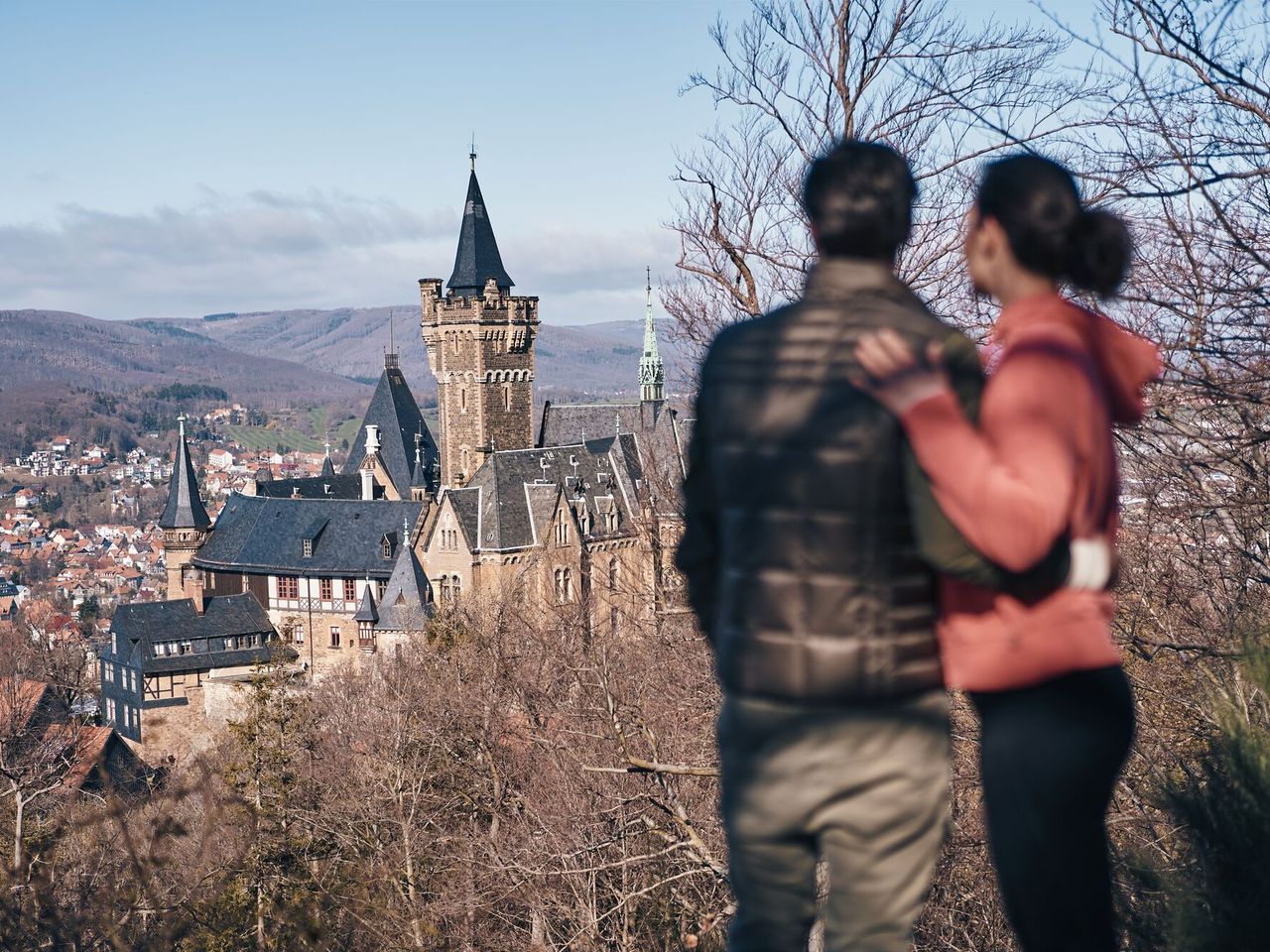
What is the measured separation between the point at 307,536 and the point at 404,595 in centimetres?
1088

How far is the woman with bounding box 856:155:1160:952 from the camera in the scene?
2.27 m

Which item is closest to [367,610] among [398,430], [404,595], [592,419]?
[404,595]

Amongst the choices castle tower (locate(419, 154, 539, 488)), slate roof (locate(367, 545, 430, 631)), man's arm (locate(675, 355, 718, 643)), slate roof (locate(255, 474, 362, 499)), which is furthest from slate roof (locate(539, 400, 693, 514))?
man's arm (locate(675, 355, 718, 643))

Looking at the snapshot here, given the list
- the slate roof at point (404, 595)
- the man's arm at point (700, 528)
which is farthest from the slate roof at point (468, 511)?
the man's arm at point (700, 528)

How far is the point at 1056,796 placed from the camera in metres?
2.46

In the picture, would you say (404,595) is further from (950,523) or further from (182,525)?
(950,523)

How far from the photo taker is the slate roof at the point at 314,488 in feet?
218

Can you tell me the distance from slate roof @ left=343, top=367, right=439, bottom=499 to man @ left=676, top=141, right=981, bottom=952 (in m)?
65.2

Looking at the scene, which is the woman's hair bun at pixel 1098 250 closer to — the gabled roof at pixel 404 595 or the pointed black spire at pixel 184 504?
the gabled roof at pixel 404 595

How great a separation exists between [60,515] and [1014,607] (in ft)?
522

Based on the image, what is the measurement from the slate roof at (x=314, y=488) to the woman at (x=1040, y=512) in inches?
2590

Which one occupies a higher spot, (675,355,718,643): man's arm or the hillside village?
(675,355,718,643): man's arm

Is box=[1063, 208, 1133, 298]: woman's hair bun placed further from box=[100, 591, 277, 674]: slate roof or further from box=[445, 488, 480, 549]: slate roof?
box=[100, 591, 277, 674]: slate roof

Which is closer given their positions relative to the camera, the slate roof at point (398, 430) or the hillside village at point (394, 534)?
the hillside village at point (394, 534)
